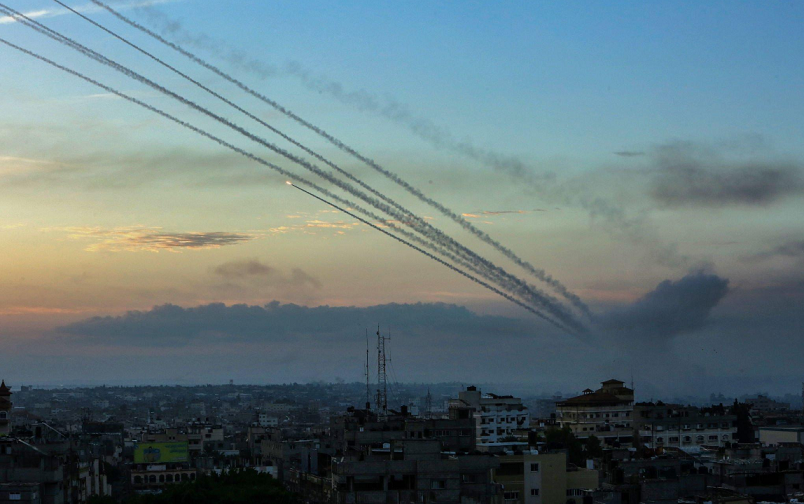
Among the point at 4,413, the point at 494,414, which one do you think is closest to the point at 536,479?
the point at 494,414

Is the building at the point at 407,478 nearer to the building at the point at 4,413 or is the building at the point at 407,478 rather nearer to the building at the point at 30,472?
the building at the point at 30,472

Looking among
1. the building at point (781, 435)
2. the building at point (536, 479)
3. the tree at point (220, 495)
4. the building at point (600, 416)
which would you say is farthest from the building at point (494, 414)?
the tree at point (220, 495)

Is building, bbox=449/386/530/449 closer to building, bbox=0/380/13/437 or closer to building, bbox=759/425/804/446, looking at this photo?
building, bbox=759/425/804/446

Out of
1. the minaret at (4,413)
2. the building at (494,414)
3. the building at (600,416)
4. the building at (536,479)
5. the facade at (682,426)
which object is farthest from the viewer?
the building at (600,416)

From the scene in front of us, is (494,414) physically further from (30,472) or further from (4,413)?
(30,472)

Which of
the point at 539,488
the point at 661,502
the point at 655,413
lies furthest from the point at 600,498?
the point at 655,413

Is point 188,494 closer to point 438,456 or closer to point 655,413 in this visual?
point 438,456
